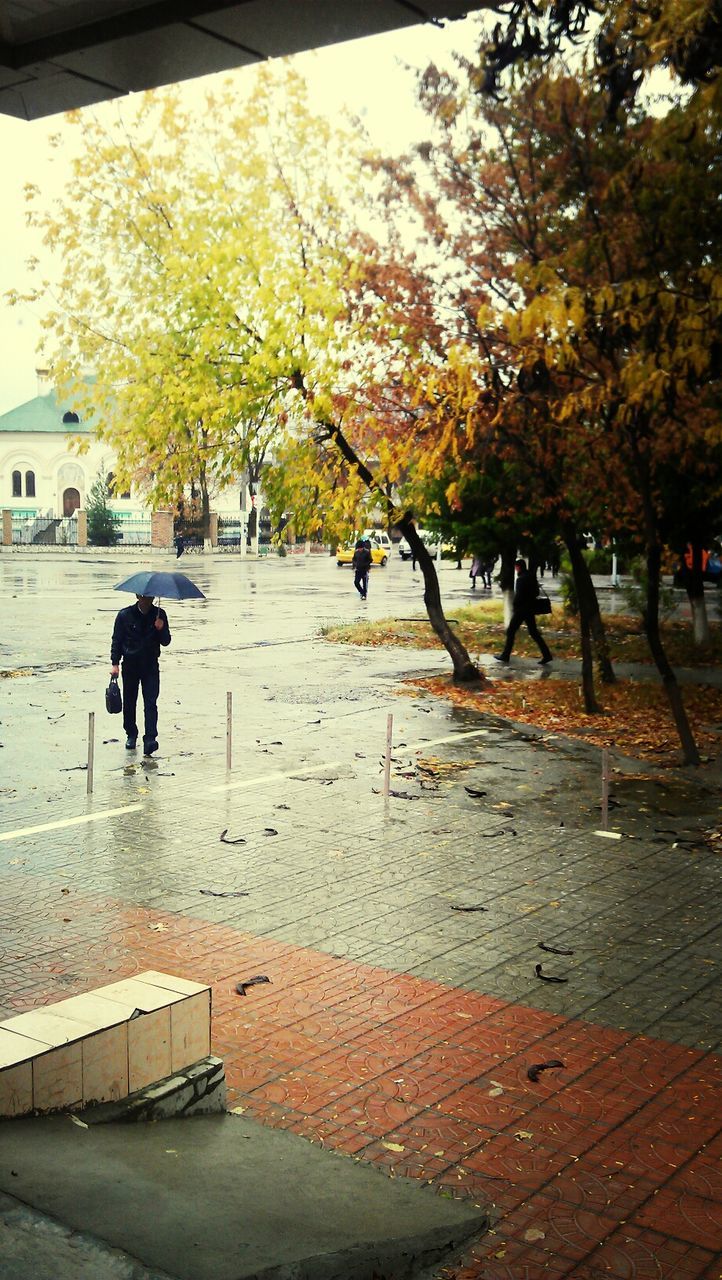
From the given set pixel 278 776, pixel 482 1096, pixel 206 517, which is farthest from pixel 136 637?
pixel 206 517

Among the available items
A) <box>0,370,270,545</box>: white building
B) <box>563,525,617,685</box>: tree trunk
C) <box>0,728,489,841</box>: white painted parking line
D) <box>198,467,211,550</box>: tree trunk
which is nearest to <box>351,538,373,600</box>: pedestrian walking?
<box>563,525,617,685</box>: tree trunk

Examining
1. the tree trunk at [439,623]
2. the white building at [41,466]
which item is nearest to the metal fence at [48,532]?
the white building at [41,466]

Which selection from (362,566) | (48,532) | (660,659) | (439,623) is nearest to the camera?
(660,659)

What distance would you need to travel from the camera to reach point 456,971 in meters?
7.54

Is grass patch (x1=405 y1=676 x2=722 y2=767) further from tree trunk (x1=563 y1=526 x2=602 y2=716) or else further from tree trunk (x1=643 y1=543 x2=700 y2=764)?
tree trunk (x1=643 y1=543 x2=700 y2=764)

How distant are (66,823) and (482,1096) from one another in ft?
20.4

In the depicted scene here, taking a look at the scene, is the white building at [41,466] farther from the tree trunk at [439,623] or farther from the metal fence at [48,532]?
the tree trunk at [439,623]

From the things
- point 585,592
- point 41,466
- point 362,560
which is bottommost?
point 362,560

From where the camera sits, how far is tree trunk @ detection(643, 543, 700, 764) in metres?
14.0

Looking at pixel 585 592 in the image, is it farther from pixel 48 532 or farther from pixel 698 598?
pixel 48 532

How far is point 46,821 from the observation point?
36.8 ft

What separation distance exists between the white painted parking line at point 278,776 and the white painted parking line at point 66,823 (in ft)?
4.02

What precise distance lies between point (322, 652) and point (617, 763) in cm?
1247

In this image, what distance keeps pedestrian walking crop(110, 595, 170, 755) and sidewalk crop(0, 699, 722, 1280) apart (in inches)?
72.4
